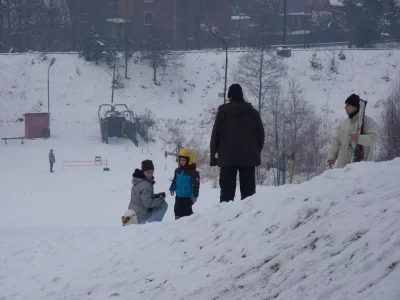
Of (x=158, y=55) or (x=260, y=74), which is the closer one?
(x=260, y=74)

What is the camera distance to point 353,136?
8008 mm

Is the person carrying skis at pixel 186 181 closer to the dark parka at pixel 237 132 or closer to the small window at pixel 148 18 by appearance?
the dark parka at pixel 237 132

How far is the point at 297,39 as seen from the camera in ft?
224

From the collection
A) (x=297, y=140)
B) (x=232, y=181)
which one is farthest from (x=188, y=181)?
(x=297, y=140)

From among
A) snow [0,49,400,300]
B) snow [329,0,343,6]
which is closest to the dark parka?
snow [0,49,400,300]

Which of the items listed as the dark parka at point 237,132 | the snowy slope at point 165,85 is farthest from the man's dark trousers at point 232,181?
the snowy slope at point 165,85

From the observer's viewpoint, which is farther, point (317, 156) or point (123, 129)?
point (123, 129)

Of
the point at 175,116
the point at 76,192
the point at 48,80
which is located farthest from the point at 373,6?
the point at 76,192

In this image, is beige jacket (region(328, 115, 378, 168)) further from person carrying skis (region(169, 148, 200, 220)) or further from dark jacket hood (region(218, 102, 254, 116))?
person carrying skis (region(169, 148, 200, 220))

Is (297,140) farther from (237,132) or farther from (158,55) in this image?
(237,132)

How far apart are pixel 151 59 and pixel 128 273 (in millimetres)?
48978

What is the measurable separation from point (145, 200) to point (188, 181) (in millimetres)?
664

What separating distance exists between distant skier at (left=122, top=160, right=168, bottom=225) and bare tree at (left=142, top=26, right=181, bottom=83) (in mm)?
44164

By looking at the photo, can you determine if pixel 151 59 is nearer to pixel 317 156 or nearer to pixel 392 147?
pixel 317 156
